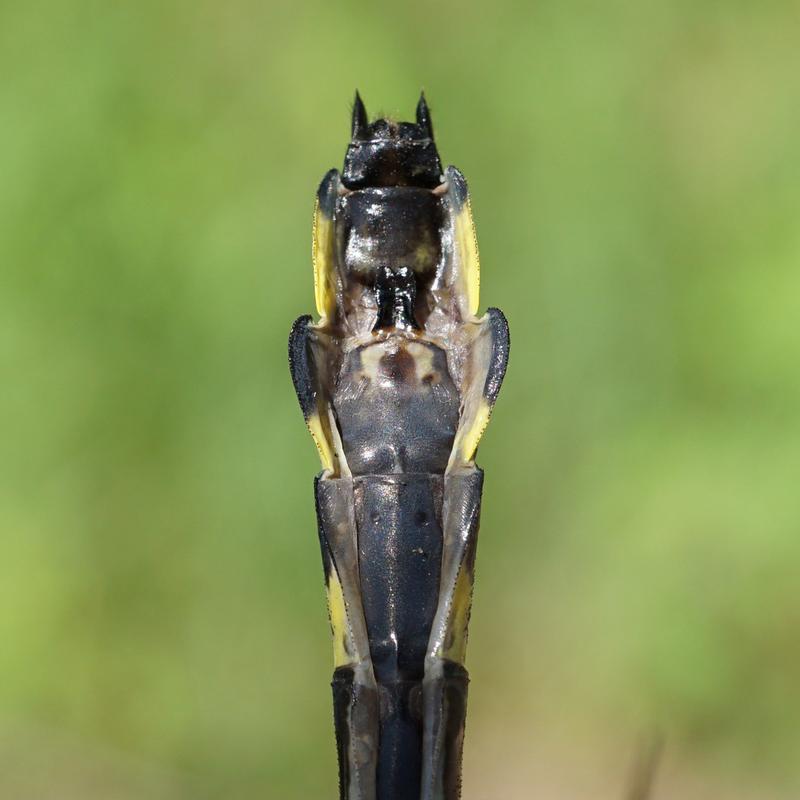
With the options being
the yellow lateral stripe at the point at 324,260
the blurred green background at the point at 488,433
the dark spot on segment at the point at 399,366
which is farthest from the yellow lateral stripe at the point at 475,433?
the blurred green background at the point at 488,433

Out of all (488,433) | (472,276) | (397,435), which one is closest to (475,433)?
(397,435)

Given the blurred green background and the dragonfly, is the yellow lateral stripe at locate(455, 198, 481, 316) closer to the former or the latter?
the dragonfly

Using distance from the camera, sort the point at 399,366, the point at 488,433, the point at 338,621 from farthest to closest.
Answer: the point at 488,433 < the point at 399,366 < the point at 338,621

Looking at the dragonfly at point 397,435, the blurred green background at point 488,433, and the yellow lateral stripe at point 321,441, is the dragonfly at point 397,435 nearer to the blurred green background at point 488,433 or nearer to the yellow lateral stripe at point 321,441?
the yellow lateral stripe at point 321,441

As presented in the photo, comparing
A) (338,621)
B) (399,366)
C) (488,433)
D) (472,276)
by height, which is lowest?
(338,621)

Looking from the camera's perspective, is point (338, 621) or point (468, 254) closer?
point (338, 621)

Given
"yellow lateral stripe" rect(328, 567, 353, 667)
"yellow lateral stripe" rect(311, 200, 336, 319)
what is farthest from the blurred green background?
"yellow lateral stripe" rect(328, 567, 353, 667)

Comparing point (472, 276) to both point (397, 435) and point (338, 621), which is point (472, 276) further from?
point (338, 621)
